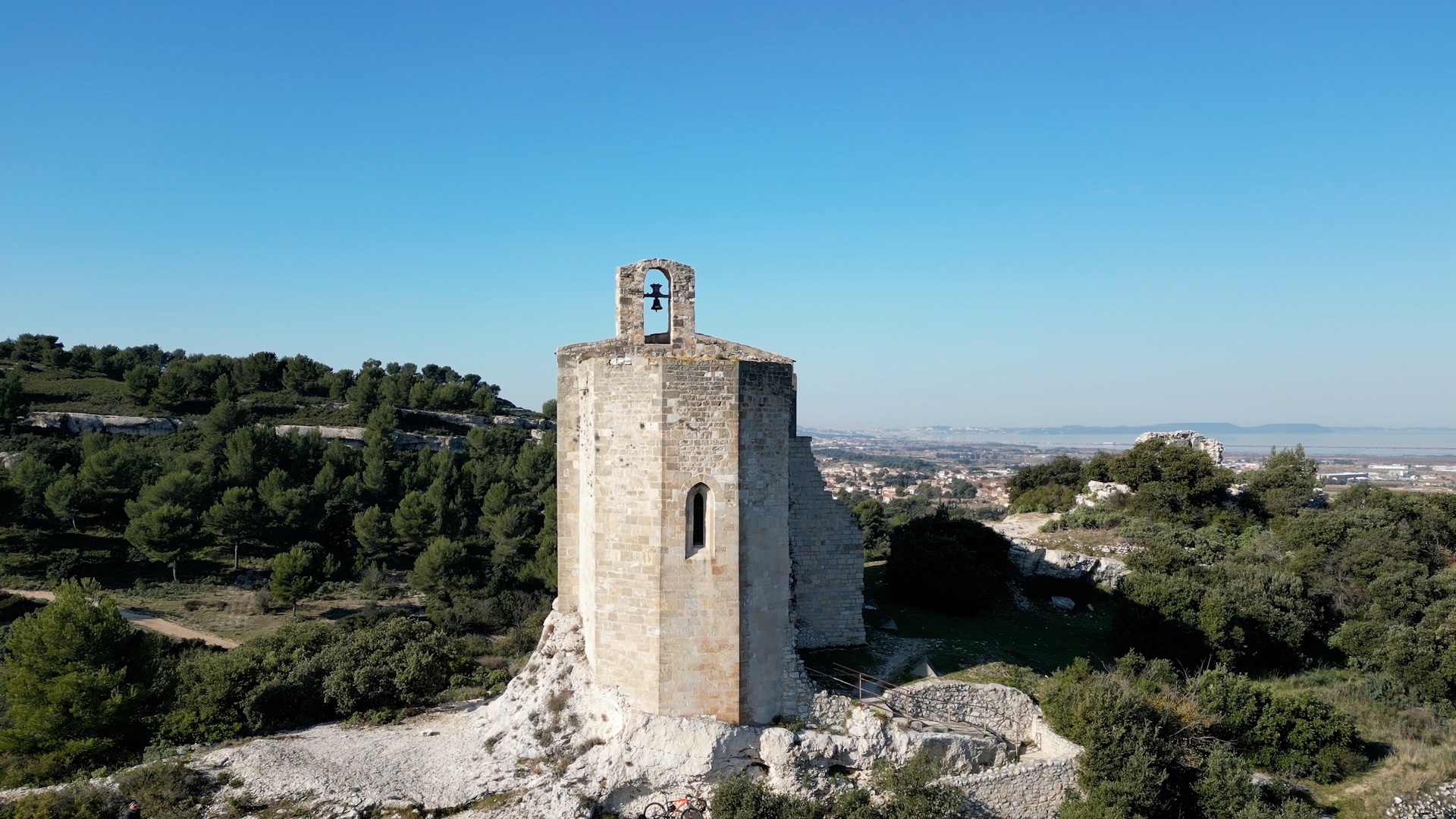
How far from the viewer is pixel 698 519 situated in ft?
39.0

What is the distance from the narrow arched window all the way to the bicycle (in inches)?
142

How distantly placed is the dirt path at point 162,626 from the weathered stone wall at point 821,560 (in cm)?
2009

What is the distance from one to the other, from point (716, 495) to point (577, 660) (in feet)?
15.2

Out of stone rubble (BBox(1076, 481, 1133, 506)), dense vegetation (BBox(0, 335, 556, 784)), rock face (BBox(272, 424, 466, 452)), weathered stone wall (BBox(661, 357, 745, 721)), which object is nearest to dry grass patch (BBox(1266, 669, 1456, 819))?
weathered stone wall (BBox(661, 357, 745, 721))

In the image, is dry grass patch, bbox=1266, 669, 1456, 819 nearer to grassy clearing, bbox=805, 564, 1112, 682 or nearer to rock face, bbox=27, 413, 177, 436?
grassy clearing, bbox=805, 564, 1112, 682

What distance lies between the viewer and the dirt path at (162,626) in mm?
25281

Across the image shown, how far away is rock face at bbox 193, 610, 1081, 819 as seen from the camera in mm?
11461

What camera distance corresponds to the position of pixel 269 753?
1323 cm

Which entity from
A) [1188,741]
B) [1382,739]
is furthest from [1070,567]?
[1188,741]

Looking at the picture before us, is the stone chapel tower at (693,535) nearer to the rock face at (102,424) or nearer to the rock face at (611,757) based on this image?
the rock face at (611,757)

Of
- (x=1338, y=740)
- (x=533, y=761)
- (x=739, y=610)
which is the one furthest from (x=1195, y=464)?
(x=533, y=761)

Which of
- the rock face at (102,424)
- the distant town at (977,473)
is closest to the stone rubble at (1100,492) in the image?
the distant town at (977,473)

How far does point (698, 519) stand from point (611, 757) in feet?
12.6

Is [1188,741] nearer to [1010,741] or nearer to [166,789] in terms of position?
[1010,741]
